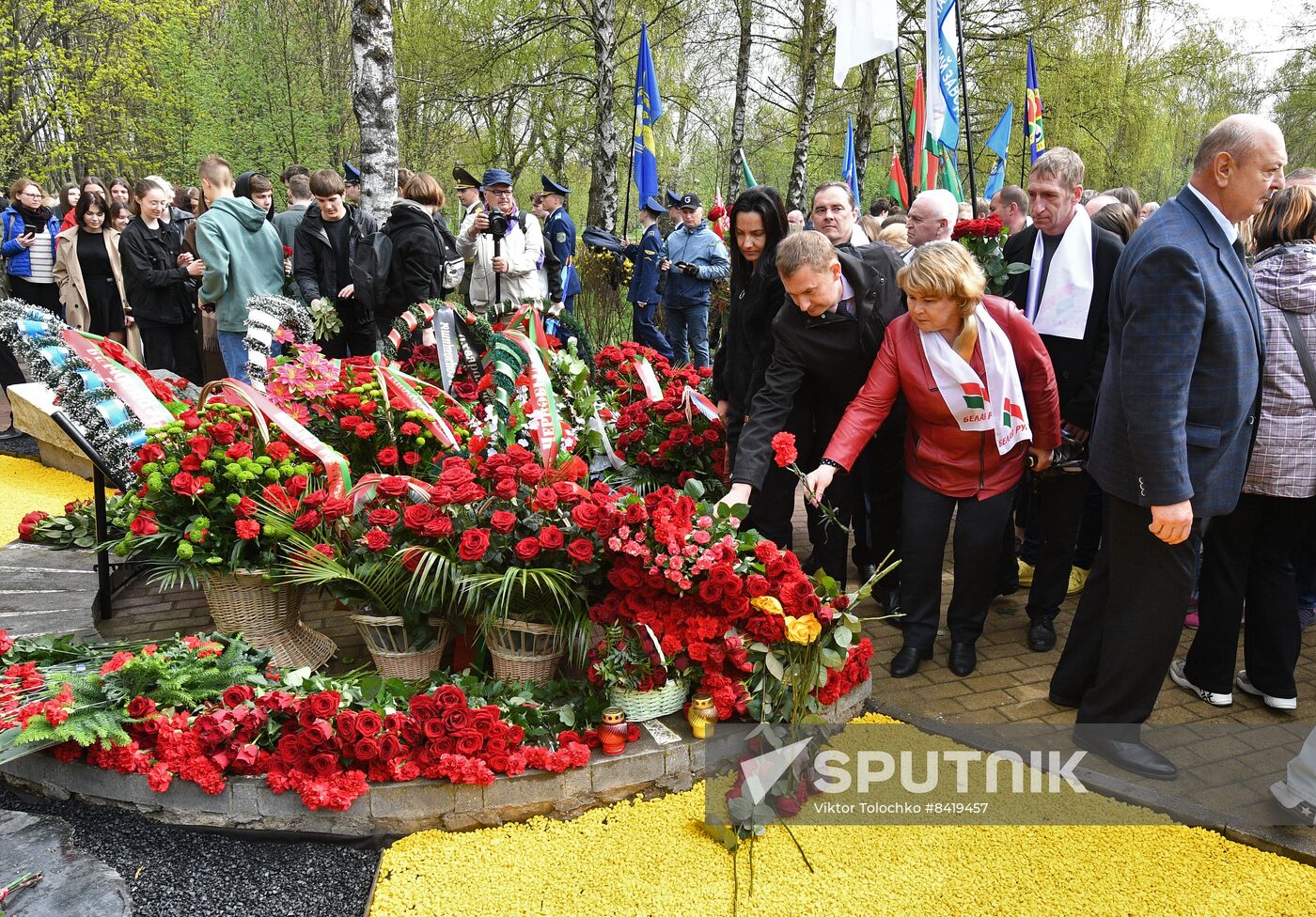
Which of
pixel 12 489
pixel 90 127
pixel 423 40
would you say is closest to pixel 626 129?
pixel 423 40

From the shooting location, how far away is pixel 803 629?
116 inches

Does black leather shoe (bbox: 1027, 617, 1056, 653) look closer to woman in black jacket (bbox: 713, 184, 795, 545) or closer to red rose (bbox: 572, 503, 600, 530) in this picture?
woman in black jacket (bbox: 713, 184, 795, 545)

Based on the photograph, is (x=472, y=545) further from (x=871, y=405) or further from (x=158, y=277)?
(x=158, y=277)

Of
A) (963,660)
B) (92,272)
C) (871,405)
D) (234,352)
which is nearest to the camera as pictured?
(871,405)

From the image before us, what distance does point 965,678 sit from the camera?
12.6 ft

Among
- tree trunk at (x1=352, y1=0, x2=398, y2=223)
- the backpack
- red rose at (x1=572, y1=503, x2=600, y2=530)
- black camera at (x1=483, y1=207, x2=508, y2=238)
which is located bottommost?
red rose at (x1=572, y1=503, x2=600, y2=530)

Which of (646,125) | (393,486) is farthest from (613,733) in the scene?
(646,125)

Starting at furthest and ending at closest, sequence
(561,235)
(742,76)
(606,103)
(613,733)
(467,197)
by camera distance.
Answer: (742,76)
(606,103)
(561,235)
(467,197)
(613,733)

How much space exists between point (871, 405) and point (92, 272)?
7633mm

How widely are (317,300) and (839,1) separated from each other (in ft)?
14.6

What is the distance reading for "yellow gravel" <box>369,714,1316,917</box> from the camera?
2.55 m

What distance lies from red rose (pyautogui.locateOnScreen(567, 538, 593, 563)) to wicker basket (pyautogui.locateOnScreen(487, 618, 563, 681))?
12.7 inches

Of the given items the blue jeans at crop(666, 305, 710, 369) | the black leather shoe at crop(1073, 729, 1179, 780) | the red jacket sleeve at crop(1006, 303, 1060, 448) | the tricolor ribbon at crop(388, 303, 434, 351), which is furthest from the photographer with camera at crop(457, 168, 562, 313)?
the black leather shoe at crop(1073, 729, 1179, 780)

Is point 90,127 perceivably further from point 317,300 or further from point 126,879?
point 126,879
